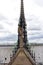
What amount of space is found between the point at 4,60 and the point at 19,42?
7266mm

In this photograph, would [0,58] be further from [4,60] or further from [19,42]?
[19,42]

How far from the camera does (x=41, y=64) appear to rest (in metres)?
57.0

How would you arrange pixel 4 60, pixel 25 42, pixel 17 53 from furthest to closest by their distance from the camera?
pixel 4 60, pixel 25 42, pixel 17 53

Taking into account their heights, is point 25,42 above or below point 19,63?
above

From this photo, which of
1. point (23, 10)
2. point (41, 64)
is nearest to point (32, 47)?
point (41, 64)

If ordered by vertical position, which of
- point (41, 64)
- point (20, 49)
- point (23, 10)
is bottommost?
point (41, 64)

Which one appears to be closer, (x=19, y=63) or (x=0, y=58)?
(x=19, y=63)

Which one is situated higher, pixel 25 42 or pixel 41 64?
pixel 25 42

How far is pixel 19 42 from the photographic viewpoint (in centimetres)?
5266

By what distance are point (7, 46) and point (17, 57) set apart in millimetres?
11179

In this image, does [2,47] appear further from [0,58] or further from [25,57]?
[25,57]

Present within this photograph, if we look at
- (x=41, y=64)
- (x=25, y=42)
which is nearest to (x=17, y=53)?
(x=25, y=42)

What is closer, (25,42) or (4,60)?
(25,42)

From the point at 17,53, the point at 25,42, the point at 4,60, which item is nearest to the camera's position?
the point at 17,53
